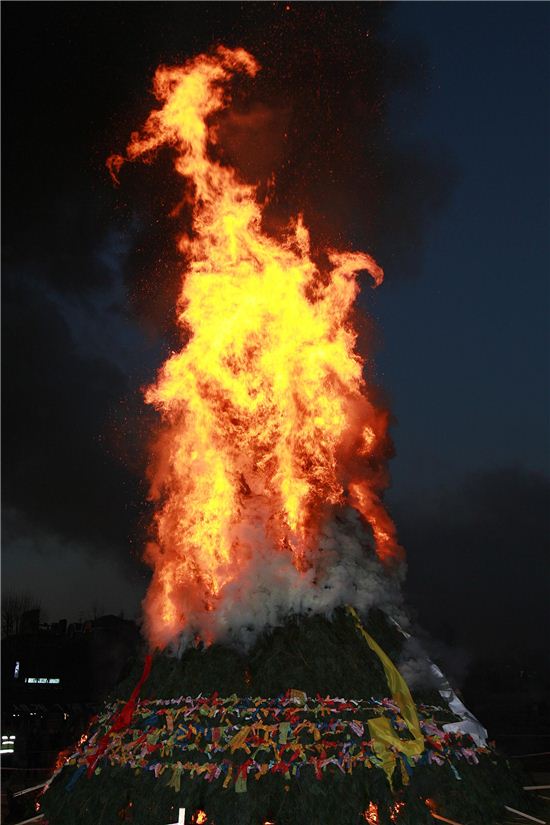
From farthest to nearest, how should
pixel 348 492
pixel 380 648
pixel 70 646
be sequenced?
pixel 70 646, pixel 348 492, pixel 380 648

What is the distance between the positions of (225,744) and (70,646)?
51.5 meters

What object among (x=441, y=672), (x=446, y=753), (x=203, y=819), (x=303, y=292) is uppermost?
(x=303, y=292)

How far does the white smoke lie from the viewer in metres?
24.1

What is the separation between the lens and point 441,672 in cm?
2469

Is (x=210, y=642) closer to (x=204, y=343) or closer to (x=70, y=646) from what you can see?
(x=204, y=343)

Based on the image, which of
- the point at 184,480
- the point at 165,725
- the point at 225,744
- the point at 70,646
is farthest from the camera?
the point at 70,646

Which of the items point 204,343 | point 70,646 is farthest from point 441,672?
point 70,646

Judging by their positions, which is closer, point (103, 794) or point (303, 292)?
point (103, 794)

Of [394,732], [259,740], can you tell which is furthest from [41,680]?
[394,732]

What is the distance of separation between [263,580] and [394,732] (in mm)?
6682

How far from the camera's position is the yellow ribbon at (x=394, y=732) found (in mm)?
19391

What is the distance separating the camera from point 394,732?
20172 mm

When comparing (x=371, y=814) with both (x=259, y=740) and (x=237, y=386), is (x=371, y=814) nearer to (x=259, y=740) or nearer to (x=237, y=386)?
(x=259, y=740)

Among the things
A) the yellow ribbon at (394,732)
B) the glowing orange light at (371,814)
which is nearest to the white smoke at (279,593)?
the yellow ribbon at (394,732)
